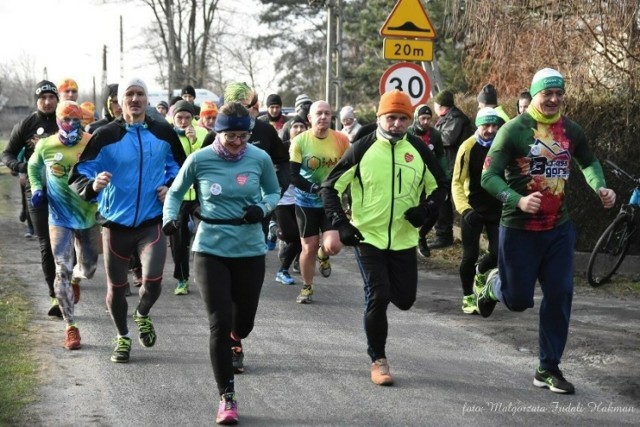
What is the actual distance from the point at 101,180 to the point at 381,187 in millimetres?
1984

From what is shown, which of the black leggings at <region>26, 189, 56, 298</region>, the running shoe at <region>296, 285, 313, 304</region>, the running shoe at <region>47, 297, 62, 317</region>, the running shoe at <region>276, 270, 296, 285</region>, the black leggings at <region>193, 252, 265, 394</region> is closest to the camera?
the black leggings at <region>193, 252, 265, 394</region>

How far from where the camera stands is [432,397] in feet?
22.2

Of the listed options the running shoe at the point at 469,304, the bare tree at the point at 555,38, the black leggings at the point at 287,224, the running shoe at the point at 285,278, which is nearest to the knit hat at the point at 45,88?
the black leggings at the point at 287,224

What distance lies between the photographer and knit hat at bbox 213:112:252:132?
648cm

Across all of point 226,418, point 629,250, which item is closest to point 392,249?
point 226,418

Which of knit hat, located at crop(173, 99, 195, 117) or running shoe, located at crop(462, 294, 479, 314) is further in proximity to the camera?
knit hat, located at crop(173, 99, 195, 117)

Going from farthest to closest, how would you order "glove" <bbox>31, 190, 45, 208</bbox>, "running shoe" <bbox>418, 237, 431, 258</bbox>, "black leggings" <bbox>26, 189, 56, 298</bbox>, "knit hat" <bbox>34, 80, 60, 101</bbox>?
"running shoe" <bbox>418, 237, 431, 258</bbox> < "knit hat" <bbox>34, 80, 60, 101</bbox> < "black leggings" <bbox>26, 189, 56, 298</bbox> < "glove" <bbox>31, 190, 45, 208</bbox>

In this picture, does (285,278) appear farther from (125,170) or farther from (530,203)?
(530,203)

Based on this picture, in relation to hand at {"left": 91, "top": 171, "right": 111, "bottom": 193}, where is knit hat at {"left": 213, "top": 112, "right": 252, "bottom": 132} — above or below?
above

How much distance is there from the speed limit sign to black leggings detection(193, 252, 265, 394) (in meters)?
6.90

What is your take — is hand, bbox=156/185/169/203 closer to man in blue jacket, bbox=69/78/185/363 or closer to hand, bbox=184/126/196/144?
man in blue jacket, bbox=69/78/185/363

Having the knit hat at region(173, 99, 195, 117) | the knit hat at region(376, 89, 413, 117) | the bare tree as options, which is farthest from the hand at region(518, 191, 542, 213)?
the bare tree

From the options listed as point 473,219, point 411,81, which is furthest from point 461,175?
point 411,81

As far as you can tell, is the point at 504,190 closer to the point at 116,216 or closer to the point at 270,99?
the point at 116,216
